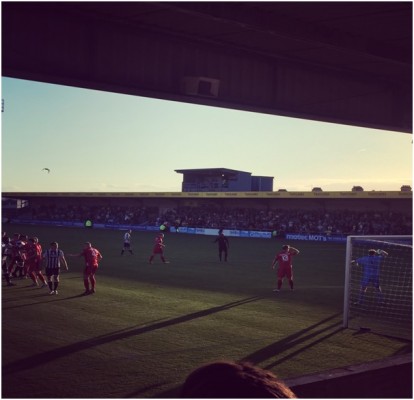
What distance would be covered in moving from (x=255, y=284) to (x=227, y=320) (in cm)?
788

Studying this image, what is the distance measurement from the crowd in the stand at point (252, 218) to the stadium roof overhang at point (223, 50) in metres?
43.5

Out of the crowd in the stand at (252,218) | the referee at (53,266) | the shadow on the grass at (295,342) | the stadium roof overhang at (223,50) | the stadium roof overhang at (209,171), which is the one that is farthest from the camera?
the stadium roof overhang at (209,171)

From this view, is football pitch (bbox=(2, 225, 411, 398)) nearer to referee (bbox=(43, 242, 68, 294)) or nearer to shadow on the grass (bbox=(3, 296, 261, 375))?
shadow on the grass (bbox=(3, 296, 261, 375))

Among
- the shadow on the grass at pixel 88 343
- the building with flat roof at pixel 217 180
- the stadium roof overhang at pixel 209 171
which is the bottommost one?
the shadow on the grass at pixel 88 343

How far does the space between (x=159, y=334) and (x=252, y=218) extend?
56103 mm

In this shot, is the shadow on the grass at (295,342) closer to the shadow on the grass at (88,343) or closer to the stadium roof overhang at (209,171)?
the shadow on the grass at (88,343)

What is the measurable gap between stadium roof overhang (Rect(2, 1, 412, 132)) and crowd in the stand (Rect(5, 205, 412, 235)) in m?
43.5

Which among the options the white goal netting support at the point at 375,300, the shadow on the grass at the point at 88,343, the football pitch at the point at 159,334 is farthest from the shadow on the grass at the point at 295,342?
the shadow on the grass at the point at 88,343

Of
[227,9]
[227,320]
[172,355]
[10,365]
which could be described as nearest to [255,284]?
[227,320]

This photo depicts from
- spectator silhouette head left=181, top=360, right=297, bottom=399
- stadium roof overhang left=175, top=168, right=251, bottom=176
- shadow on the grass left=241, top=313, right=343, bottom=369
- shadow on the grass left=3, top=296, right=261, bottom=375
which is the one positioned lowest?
shadow on the grass left=3, top=296, right=261, bottom=375

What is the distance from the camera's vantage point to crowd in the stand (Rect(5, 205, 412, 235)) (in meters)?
56.2

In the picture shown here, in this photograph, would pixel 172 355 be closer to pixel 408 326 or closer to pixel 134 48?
pixel 134 48

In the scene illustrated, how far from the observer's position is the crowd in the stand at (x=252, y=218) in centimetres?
5619

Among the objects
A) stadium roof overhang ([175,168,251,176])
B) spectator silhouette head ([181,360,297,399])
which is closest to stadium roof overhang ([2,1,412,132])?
spectator silhouette head ([181,360,297,399])
